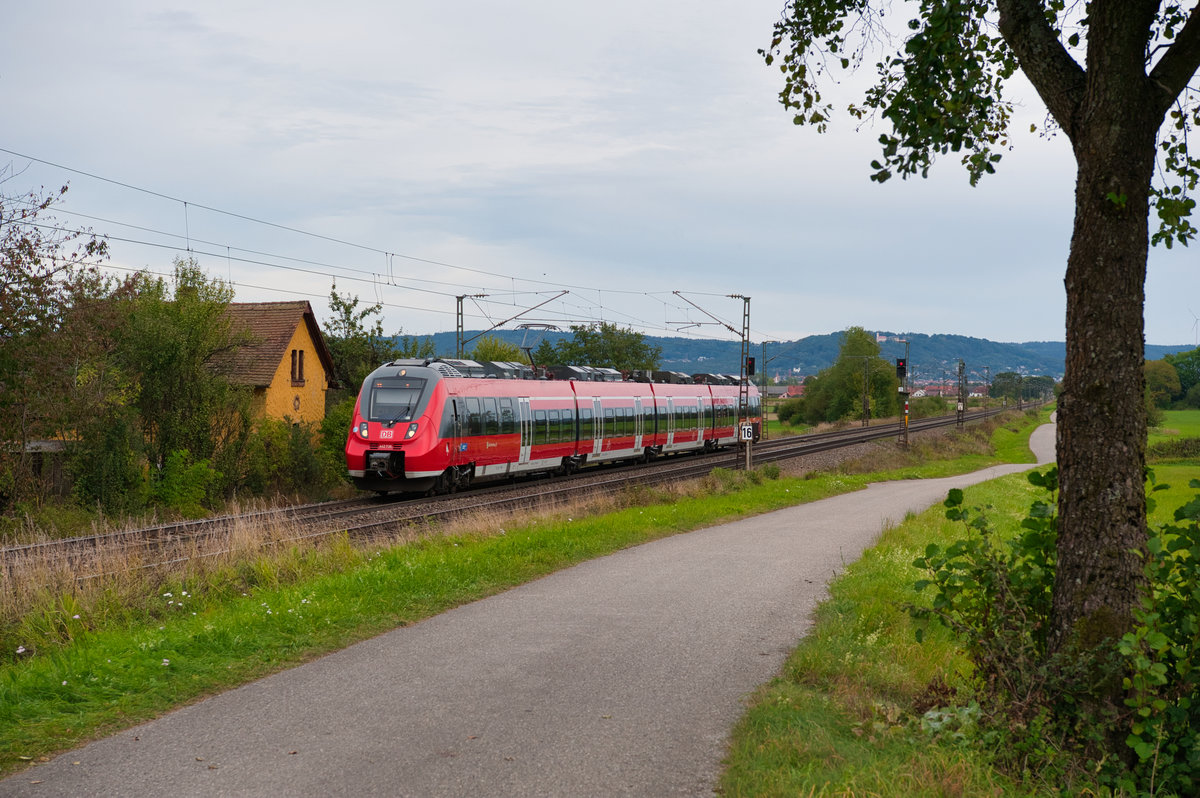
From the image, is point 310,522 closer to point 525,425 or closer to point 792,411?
point 525,425

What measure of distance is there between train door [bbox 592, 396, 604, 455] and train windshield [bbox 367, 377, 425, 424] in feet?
35.9

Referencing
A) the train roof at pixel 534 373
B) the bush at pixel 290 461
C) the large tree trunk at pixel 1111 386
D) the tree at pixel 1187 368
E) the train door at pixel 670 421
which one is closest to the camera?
the large tree trunk at pixel 1111 386

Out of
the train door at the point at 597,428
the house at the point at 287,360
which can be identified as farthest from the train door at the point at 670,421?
the house at the point at 287,360

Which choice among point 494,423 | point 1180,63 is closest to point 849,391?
point 494,423

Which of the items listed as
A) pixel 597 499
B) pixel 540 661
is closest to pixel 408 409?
pixel 597 499

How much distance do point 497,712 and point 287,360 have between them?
3537cm

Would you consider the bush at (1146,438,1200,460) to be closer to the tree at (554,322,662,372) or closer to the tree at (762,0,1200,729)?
the tree at (554,322,662,372)

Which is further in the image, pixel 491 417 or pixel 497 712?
pixel 491 417

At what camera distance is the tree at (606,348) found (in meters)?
89.6

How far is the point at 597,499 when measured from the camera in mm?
22469

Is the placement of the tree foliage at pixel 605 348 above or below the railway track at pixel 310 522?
above

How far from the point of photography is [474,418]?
27.3m

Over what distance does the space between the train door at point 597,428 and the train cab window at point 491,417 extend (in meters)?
7.34

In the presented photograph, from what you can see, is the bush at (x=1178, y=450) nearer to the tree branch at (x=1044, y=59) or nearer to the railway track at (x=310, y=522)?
the railway track at (x=310, y=522)
